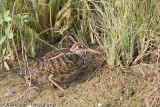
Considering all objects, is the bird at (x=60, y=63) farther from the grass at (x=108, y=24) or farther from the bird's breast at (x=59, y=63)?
the grass at (x=108, y=24)

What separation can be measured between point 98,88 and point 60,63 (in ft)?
2.15

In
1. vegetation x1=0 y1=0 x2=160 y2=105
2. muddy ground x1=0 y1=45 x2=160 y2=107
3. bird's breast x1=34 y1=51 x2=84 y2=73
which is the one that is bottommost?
muddy ground x1=0 y1=45 x2=160 y2=107

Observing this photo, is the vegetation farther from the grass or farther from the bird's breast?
the bird's breast

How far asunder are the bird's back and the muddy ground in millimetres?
273

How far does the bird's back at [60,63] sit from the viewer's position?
3.81 metres

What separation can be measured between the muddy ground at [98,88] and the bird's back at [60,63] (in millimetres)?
273

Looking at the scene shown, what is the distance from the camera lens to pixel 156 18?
150 inches

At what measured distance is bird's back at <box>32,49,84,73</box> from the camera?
3.81 metres

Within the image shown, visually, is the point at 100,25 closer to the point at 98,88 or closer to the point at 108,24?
the point at 108,24

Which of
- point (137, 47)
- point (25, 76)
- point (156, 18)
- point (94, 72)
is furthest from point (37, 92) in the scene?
point (156, 18)

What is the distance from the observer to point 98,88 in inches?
149

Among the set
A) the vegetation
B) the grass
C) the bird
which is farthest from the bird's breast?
the grass

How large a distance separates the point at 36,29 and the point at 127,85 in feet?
6.10

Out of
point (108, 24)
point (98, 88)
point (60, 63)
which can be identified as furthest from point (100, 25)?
point (98, 88)
